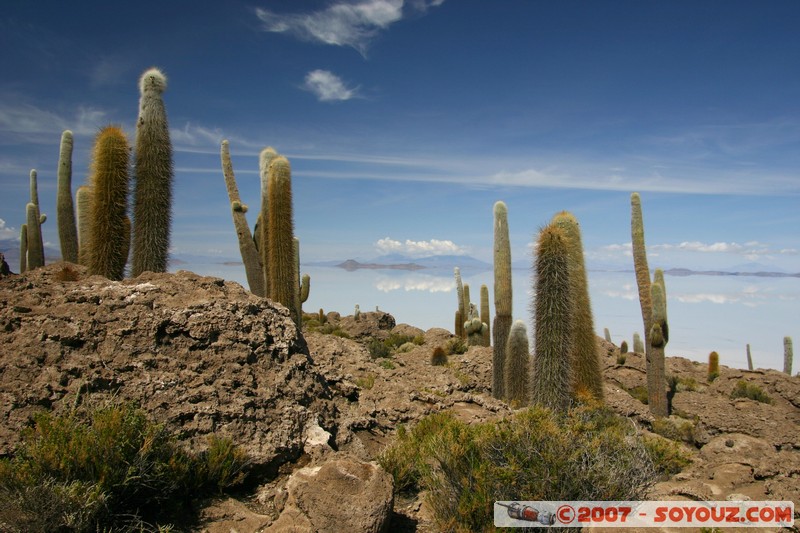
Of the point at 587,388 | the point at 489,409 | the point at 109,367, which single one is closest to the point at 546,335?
the point at 489,409

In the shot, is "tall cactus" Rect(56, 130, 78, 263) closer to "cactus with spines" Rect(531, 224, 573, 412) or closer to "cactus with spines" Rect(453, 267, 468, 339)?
"cactus with spines" Rect(531, 224, 573, 412)

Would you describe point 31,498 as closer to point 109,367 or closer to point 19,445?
point 19,445

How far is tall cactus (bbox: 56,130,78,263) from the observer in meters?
13.6

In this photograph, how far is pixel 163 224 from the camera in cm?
925

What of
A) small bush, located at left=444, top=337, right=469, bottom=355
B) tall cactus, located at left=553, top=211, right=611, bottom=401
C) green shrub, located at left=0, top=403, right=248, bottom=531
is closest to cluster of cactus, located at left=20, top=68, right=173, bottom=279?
green shrub, located at left=0, top=403, right=248, bottom=531

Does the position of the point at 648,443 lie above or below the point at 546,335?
below

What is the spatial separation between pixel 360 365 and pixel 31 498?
7388mm

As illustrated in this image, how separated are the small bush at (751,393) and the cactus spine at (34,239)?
72.8ft

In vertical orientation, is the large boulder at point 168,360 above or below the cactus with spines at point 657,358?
above

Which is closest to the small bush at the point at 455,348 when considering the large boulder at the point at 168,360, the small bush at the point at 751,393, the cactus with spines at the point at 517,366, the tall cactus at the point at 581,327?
the cactus with spines at the point at 517,366

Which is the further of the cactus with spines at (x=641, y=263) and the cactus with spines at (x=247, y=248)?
the cactus with spines at (x=641, y=263)

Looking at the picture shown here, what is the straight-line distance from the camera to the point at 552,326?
846cm

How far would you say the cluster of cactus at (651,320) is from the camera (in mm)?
14148

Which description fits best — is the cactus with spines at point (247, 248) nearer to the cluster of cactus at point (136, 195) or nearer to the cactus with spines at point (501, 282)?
the cluster of cactus at point (136, 195)
